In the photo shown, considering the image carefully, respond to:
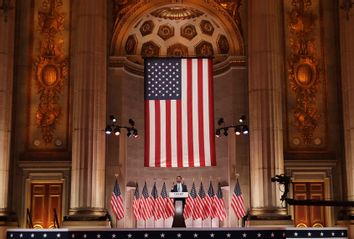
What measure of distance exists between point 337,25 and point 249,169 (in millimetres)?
6864

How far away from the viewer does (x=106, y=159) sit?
2450 centimetres

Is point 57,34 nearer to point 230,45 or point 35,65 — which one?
point 35,65

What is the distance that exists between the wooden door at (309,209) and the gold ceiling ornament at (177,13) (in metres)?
8.89

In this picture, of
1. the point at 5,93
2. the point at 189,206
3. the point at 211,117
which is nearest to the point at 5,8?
the point at 5,93

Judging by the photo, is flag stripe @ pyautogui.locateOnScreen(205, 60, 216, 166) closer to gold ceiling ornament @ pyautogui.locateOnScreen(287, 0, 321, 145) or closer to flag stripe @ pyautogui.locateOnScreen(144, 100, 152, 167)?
flag stripe @ pyautogui.locateOnScreen(144, 100, 152, 167)

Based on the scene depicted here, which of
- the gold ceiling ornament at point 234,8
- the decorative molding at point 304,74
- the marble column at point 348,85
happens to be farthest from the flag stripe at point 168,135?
the marble column at point 348,85

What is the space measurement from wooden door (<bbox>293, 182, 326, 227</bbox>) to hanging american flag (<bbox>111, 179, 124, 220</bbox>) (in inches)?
264

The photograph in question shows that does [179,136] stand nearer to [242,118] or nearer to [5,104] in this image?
[242,118]

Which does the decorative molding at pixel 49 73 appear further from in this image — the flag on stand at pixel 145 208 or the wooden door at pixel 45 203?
the flag on stand at pixel 145 208

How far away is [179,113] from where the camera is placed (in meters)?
23.8

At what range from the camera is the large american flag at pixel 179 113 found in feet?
77.0

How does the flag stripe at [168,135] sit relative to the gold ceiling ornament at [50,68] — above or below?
below

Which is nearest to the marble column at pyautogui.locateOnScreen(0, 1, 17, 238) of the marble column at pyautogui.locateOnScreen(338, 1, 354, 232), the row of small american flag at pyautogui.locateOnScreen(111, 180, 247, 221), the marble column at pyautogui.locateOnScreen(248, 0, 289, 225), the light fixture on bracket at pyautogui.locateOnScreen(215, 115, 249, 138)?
the row of small american flag at pyautogui.locateOnScreen(111, 180, 247, 221)

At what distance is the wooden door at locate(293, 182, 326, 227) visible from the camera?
24156mm
